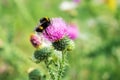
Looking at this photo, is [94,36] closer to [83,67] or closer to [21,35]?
[83,67]

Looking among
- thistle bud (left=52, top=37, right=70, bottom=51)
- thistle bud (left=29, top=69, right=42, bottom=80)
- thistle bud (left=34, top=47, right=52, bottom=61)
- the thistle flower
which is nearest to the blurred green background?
the thistle flower

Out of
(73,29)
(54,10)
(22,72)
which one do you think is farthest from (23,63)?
(54,10)

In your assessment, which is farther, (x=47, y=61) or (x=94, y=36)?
(x=94, y=36)

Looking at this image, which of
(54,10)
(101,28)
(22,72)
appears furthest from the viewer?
(54,10)

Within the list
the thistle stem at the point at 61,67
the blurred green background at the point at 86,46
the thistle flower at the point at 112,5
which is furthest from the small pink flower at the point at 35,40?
the thistle flower at the point at 112,5

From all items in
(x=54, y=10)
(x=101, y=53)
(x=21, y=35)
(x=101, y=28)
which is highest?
(x=54, y=10)

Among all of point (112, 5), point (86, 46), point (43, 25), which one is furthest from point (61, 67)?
point (112, 5)

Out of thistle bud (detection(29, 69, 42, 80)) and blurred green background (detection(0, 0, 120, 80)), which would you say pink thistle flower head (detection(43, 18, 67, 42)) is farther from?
blurred green background (detection(0, 0, 120, 80))
